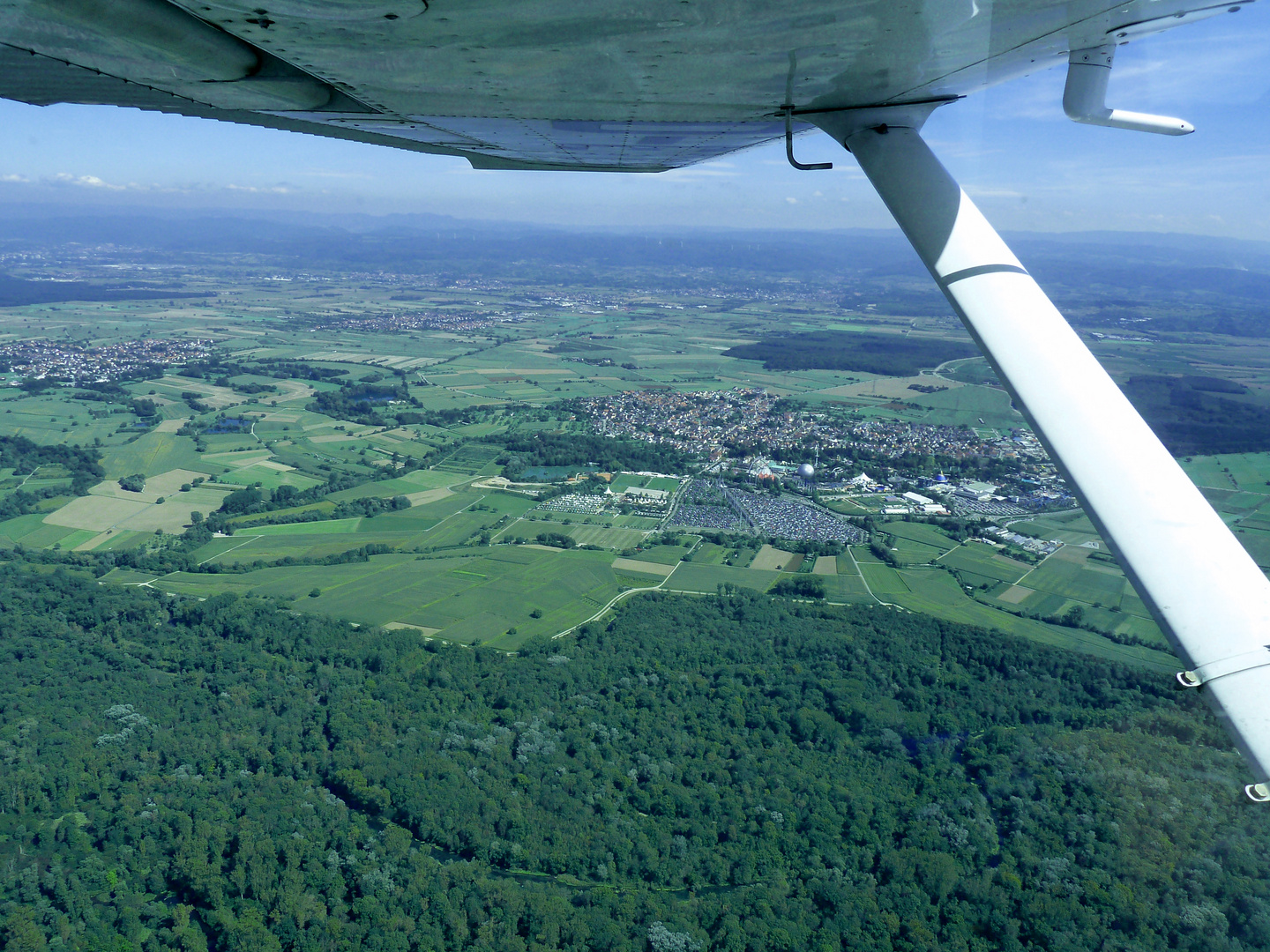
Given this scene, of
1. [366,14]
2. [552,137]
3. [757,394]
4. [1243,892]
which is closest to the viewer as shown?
[366,14]

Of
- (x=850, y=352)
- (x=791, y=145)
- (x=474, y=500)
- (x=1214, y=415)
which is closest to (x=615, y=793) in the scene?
(x=1214, y=415)

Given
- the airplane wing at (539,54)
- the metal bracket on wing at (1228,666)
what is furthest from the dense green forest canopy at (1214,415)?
the metal bracket on wing at (1228,666)

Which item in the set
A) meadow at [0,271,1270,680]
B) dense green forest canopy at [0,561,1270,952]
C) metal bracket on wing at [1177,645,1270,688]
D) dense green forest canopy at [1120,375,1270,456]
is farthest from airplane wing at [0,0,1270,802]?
dense green forest canopy at [1120,375,1270,456]

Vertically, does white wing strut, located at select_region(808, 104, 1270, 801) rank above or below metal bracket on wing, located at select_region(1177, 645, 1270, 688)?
above

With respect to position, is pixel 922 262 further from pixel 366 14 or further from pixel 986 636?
pixel 986 636

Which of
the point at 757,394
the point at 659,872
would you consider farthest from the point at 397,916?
the point at 757,394

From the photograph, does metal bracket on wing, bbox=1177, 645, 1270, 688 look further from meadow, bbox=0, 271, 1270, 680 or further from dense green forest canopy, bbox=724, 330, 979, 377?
dense green forest canopy, bbox=724, 330, 979, 377
